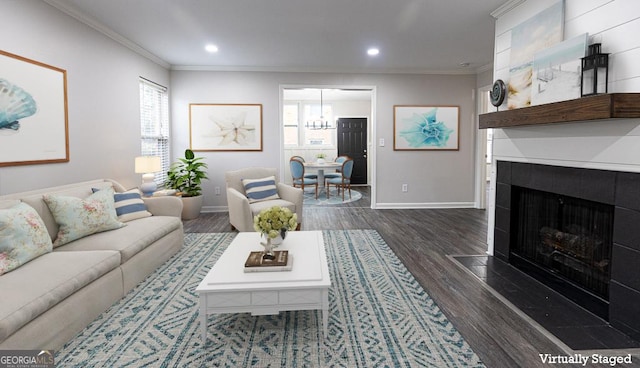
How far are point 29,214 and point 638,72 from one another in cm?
392

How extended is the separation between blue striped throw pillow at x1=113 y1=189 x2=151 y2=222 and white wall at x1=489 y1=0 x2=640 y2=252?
3712 millimetres

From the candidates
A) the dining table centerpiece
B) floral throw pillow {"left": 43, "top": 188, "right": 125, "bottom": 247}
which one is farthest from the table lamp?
the dining table centerpiece

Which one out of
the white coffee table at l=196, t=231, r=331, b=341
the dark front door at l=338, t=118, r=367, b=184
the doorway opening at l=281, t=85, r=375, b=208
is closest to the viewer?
the white coffee table at l=196, t=231, r=331, b=341

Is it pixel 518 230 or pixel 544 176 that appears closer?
pixel 544 176

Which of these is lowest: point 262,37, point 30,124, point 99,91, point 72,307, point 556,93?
point 72,307

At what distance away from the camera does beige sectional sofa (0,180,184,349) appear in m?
1.78

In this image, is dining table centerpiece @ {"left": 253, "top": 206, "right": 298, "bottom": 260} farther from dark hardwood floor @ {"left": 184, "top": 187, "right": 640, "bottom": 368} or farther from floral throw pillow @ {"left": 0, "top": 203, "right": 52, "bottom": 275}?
floral throw pillow @ {"left": 0, "top": 203, "right": 52, "bottom": 275}

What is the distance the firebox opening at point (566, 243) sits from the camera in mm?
2410

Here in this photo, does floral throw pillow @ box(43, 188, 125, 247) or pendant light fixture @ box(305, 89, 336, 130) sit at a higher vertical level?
pendant light fixture @ box(305, 89, 336, 130)

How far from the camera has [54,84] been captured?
10.6 ft

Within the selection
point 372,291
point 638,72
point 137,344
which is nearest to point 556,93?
point 638,72

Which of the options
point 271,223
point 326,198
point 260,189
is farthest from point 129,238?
point 326,198

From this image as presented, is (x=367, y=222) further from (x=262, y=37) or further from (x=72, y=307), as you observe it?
(x=72, y=307)

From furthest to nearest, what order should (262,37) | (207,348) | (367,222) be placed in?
1. (367,222)
2. (262,37)
3. (207,348)
